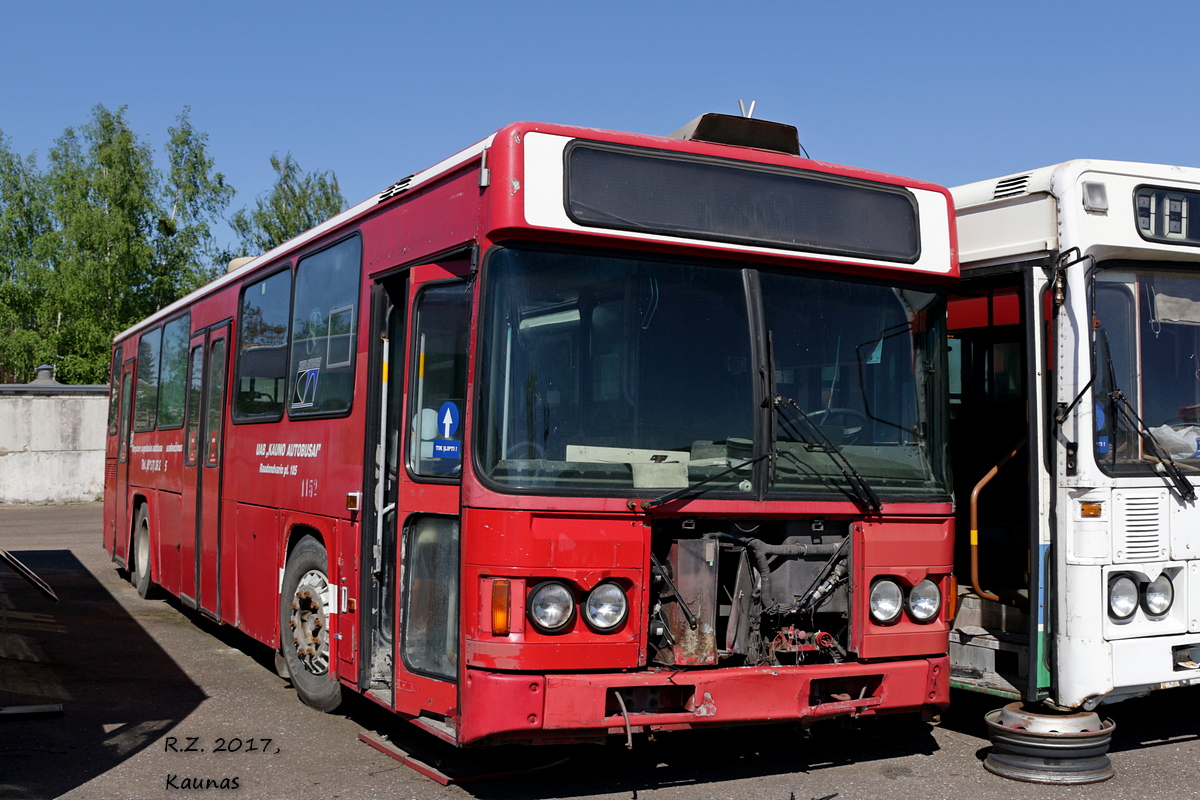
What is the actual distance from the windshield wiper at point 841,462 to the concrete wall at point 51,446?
26303mm

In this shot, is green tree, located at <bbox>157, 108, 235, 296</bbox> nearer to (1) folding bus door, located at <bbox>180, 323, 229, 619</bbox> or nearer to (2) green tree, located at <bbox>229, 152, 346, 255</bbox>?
(2) green tree, located at <bbox>229, 152, 346, 255</bbox>

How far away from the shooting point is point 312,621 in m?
7.32

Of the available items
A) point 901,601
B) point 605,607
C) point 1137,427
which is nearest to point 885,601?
point 901,601

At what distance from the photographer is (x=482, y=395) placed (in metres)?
5.08

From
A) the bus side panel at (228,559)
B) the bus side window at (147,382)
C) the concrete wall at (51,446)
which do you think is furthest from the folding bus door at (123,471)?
the concrete wall at (51,446)

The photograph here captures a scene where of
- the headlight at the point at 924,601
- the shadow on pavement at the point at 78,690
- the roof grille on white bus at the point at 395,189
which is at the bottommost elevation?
the shadow on pavement at the point at 78,690

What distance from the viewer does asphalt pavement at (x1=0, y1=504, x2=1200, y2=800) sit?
18.7ft

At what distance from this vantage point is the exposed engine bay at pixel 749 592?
5.30m

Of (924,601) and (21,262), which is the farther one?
(21,262)

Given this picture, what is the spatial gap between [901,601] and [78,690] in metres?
5.65

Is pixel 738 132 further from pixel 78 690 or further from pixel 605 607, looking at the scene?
pixel 78 690

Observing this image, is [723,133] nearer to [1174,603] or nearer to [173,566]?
[1174,603]

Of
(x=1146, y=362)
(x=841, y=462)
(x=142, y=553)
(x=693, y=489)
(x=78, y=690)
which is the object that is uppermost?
(x=1146, y=362)

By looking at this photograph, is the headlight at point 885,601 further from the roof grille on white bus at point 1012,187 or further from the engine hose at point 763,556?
the roof grille on white bus at point 1012,187
